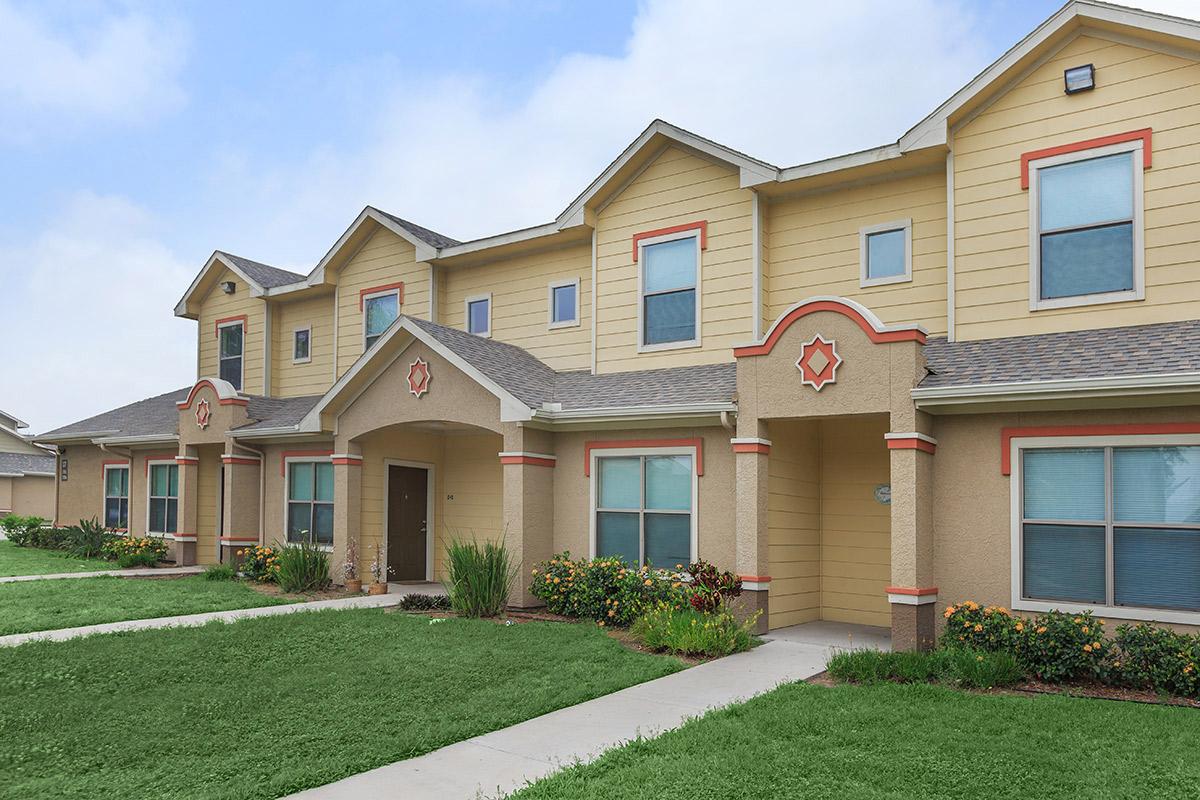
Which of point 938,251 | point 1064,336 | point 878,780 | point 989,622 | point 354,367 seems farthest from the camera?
point 354,367

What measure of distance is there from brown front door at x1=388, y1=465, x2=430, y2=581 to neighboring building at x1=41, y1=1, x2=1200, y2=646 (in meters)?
0.05

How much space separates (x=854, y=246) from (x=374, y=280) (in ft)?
32.2

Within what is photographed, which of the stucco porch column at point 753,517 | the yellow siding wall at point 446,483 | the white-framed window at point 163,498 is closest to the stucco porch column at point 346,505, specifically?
the yellow siding wall at point 446,483

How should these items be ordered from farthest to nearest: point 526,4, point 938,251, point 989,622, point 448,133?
point 448,133
point 526,4
point 938,251
point 989,622

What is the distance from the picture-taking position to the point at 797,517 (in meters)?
12.1

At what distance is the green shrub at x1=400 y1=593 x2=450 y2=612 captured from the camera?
12914 millimetres

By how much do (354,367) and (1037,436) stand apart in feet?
34.0

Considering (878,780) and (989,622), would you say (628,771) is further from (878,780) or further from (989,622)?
(989,622)

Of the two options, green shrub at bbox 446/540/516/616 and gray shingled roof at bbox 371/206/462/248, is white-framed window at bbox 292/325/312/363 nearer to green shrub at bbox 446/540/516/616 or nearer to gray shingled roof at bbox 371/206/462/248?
gray shingled roof at bbox 371/206/462/248

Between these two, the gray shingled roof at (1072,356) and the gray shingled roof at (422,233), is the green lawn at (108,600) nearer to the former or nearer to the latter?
the gray shingled roof at (422,233)

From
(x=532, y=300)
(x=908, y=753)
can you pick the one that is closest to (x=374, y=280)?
(x=532, y=300)

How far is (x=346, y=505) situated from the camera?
15547 millimetres

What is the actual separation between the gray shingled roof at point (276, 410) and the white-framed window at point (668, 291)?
7.34 metres

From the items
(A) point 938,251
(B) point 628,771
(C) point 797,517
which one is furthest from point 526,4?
(B) point 628,771
